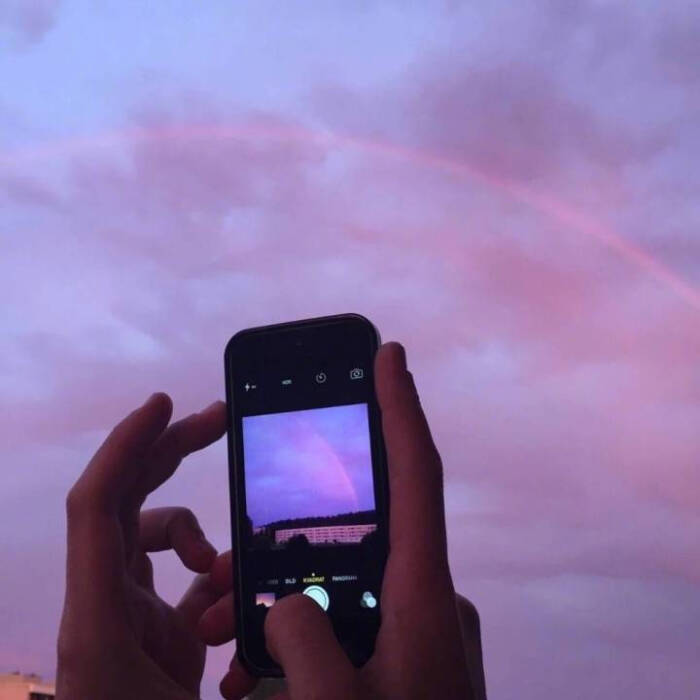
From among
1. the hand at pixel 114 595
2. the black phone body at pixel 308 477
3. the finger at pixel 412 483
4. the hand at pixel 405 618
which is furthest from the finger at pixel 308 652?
the black phone body at pixel 308 477

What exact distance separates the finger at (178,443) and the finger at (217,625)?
0.40m

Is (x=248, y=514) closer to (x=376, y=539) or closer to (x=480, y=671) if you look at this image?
(x=376, y=539)

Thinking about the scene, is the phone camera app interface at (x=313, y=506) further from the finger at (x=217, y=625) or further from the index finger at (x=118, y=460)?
the index finger at (x=118, y=460)

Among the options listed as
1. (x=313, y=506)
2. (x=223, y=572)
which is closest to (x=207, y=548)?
(x=223, y=572)

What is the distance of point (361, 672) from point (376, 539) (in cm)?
78

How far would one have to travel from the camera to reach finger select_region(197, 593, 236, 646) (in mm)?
2326

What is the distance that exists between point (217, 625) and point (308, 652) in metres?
0.86

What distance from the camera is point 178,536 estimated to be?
242cm

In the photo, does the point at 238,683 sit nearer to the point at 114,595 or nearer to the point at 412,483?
the point at 114,595

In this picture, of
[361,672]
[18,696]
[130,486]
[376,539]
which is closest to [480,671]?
[376,539]

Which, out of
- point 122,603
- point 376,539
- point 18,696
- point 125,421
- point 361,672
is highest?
point 18,696

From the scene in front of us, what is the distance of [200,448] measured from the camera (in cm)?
245

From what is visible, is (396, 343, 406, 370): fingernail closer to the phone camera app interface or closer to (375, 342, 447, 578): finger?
(375, 342, 447, 578): finger

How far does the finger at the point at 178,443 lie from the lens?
2.28m
